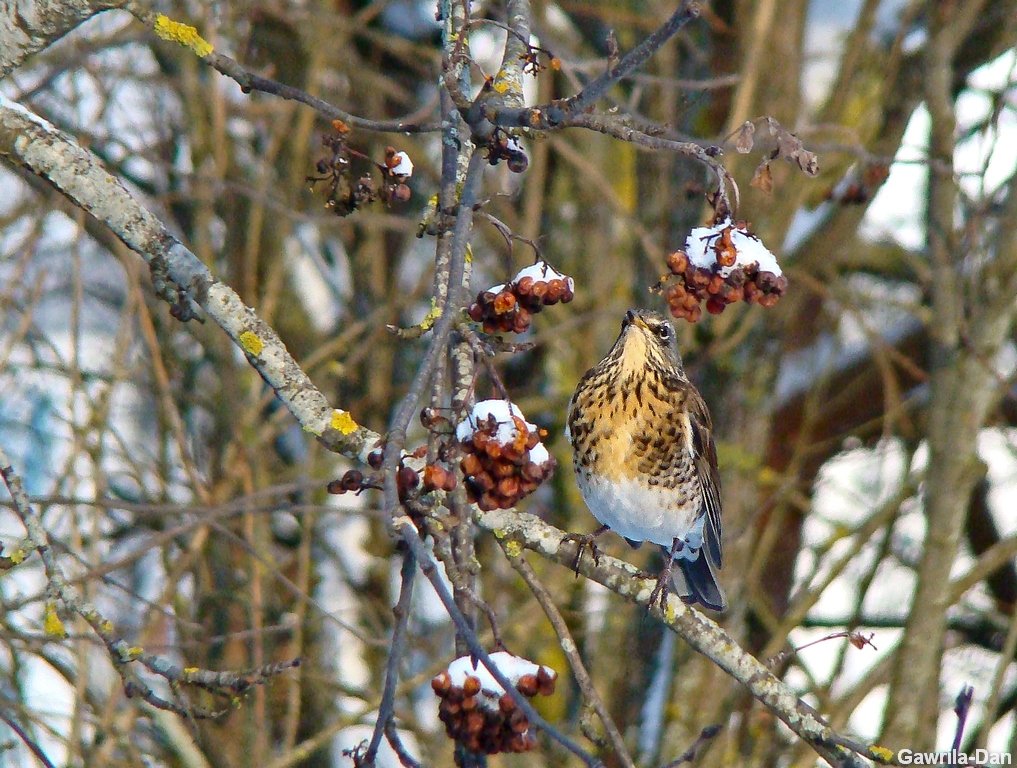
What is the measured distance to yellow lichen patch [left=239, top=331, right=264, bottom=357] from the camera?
176 cm

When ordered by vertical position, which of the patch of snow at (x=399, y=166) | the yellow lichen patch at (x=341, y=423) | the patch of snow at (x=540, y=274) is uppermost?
the patch of snow at (x=399, y=166)

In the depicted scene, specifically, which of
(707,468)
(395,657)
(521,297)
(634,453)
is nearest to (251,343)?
(521,297)

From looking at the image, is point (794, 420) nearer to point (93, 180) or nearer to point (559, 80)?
point (559, 80)

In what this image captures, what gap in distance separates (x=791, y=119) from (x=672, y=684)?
2.35m

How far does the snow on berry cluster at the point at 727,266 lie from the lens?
161 centimetres

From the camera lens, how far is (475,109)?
1447mm

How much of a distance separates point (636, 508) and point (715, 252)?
1516 millimetres

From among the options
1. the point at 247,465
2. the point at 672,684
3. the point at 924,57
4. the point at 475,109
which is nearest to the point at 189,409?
the point at 247,465

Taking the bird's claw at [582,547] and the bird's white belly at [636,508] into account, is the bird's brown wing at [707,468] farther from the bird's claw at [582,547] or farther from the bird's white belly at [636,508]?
the bird's claw at [582,547]

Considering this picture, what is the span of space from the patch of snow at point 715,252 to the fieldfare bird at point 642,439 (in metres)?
1.43

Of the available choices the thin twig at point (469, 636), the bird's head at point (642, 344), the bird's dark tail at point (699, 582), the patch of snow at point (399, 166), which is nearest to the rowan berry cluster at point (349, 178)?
the patch of snow at point (399, 166)

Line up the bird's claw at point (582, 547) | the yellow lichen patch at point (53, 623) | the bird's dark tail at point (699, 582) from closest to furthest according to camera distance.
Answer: the yellow lichen patch at point (53, 623) < the bird's claw at point (582, 547) < the bird's dark tail at point (699, 582)

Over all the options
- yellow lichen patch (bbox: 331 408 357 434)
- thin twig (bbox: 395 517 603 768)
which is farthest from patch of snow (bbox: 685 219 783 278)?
thin twig (bbox: 395 517 603 768)

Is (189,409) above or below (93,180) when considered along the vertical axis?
above
